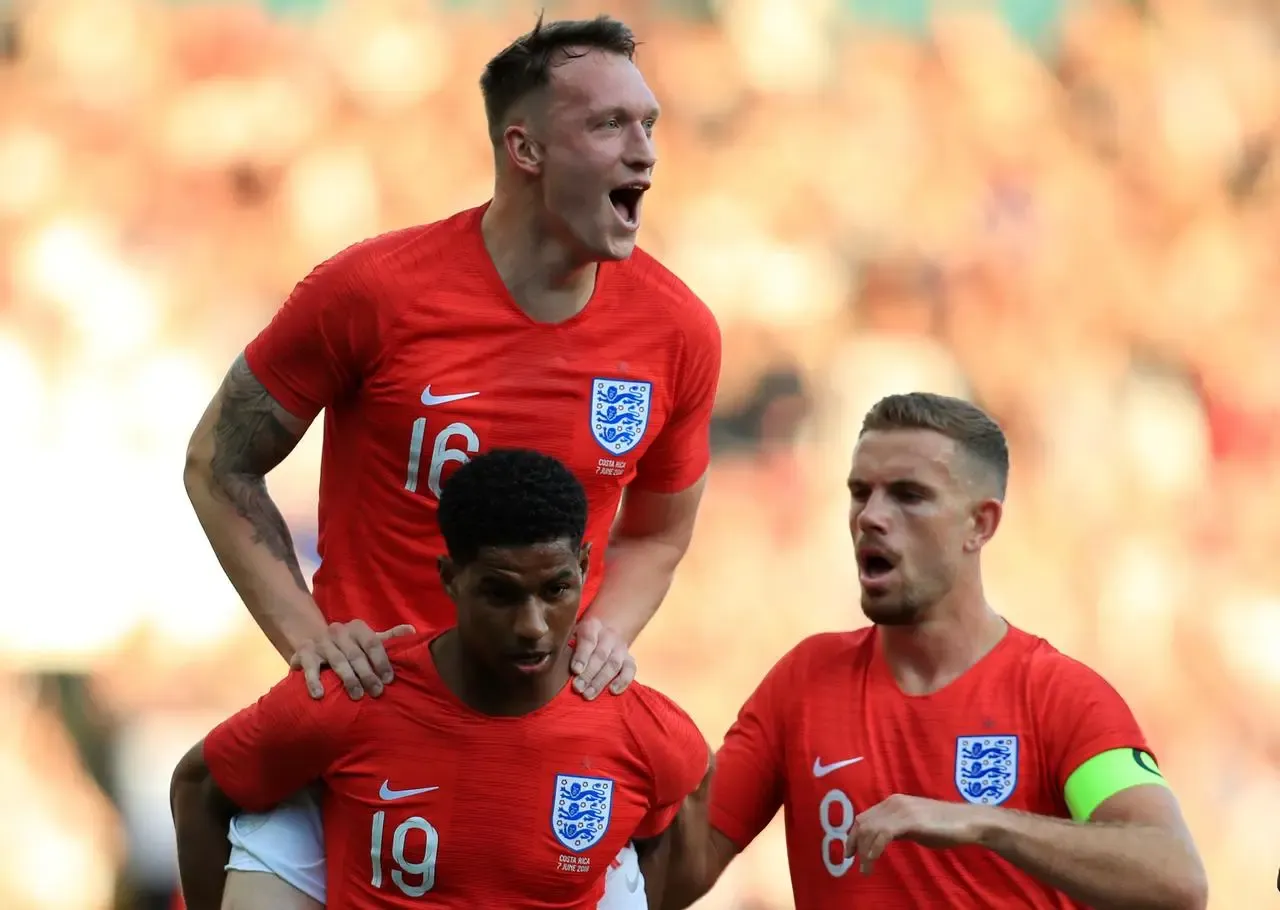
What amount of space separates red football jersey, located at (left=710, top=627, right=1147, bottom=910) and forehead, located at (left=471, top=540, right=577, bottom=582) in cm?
77

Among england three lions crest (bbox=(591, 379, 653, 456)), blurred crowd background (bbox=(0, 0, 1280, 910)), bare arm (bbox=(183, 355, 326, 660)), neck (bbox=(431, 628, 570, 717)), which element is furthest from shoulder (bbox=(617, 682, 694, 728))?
blurred crowd background (bbox=(0, 0, 1280, 910))

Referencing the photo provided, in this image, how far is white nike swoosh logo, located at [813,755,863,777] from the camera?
2.92m

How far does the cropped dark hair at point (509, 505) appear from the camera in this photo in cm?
233

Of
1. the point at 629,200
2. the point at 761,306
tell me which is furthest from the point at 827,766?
the point at 761,306

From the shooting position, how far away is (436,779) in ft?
8.10

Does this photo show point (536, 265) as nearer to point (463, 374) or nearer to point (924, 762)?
point (463, 374)

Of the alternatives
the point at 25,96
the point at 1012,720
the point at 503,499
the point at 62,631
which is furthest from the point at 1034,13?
the point at 503,499

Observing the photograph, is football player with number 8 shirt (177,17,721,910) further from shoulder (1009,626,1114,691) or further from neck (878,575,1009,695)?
shoulder (1009,626,1114,691)

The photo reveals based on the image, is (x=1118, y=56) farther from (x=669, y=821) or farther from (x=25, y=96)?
(x=669, y=821)

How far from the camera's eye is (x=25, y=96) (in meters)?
5.55

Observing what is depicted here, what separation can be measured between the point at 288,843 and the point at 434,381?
0.62 metres

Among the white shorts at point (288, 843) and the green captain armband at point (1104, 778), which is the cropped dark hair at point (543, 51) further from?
the green captain armband at point (1104, 778)

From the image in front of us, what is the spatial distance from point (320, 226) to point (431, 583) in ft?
10.5

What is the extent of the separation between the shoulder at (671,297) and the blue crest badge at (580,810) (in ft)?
2.10
